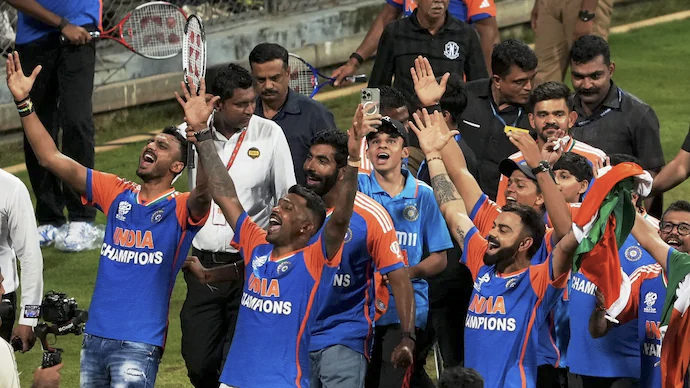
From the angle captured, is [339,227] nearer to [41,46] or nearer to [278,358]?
[278,358]

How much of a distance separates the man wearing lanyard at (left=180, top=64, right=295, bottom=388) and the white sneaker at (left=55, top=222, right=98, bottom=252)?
3.48m

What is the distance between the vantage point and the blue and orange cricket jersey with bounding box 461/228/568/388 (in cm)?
749

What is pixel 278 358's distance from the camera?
292 inches

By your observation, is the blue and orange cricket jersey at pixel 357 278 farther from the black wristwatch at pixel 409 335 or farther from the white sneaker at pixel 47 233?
the white sneaker at pixel 47 233

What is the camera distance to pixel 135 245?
26.3 ft

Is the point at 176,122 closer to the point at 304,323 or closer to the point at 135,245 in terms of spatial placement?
the point at 135,245

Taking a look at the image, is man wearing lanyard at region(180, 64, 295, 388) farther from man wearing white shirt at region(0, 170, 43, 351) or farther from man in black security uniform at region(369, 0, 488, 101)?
man in black security uniform at region(369, 0, 488, 101)

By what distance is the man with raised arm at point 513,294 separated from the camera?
7.49 m

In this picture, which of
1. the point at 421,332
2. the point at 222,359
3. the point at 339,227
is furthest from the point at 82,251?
the point at 339,227

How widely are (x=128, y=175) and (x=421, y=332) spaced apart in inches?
237

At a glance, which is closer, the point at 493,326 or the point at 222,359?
the point at 493,326

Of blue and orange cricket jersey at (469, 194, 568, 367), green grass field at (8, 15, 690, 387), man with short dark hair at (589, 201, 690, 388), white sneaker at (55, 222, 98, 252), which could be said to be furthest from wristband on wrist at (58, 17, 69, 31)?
man with short dark hair at (589, 201, 690, 388)

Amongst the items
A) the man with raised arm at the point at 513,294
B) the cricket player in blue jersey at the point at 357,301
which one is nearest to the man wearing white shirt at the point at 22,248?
the cricket player in blue jersey at the point at 357,301

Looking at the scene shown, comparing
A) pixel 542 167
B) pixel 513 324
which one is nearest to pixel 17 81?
pixel 542 167
